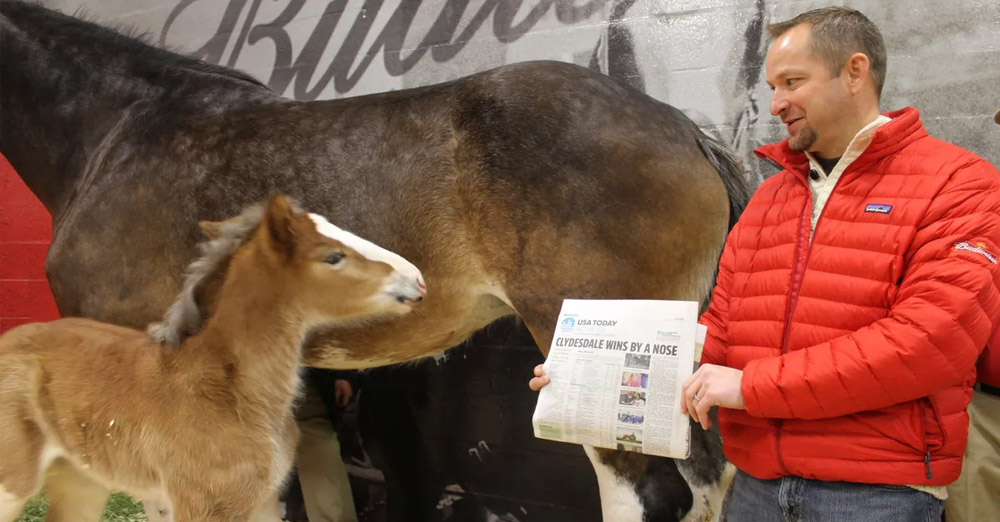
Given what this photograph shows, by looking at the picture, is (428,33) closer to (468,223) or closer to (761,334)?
(468,223)

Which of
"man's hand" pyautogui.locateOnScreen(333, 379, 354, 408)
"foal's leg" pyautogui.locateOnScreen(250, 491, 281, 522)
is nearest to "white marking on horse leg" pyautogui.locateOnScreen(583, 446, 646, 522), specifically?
"foal's leg" pyautogui.locateOnScreen(250, 491, 281, 522)

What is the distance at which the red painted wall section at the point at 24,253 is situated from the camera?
4.35m

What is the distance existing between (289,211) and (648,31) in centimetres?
176

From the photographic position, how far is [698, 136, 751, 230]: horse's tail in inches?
91.9

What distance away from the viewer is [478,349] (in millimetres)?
3328

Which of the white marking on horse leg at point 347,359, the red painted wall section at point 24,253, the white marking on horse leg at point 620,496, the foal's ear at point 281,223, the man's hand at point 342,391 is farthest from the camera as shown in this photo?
the red painted wall section at point 24,253

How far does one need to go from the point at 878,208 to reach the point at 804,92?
0.25 metres

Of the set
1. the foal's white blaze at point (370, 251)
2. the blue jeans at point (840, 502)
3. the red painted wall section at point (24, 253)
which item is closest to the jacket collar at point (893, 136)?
the blue jeans at point (840, 502)

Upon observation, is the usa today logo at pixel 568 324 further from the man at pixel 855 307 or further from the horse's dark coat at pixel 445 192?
the horse's dark coat at pixel 445 192

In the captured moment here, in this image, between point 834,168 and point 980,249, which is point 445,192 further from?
point 980,249

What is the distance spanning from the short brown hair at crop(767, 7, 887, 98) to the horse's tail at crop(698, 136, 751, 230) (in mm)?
1014

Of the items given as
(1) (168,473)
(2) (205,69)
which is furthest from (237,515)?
(2) (205,69)

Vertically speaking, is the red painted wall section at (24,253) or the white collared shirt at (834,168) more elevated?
the white collared shirt at (834,168)

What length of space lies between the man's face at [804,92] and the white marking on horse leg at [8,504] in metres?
2.11
